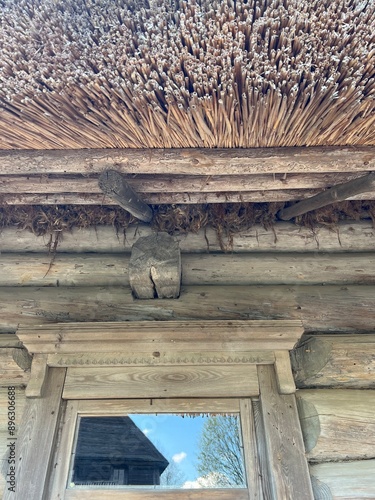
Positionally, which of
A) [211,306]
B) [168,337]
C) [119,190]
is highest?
[119,190]

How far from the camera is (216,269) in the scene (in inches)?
84.6

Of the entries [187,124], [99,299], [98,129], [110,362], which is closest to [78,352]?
[110,362]

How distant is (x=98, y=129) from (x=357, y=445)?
5.74ft

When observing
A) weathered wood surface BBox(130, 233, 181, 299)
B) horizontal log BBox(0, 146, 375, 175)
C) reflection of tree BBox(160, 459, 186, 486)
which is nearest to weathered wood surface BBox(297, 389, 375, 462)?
reflection of tree BBox(160, 459, 186, 486)

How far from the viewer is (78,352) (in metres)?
1.85

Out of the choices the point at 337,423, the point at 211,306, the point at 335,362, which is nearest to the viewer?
the point at 337,423

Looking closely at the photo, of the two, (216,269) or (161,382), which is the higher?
(216,269)

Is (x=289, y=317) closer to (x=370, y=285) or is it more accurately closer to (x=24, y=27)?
(x=370, y=285)

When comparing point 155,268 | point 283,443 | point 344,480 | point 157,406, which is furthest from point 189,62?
point 344,480

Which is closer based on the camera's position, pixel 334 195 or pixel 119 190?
pixel 119 190

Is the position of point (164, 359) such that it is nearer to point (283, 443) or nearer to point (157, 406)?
point (157, 406)

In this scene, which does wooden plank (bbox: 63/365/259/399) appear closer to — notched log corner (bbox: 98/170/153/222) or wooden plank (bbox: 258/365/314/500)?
wooden plank (bbox: 258/365/314/500)

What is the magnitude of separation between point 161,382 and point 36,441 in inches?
23.0

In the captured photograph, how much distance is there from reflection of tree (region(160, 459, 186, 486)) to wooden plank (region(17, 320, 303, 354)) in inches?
19.3
